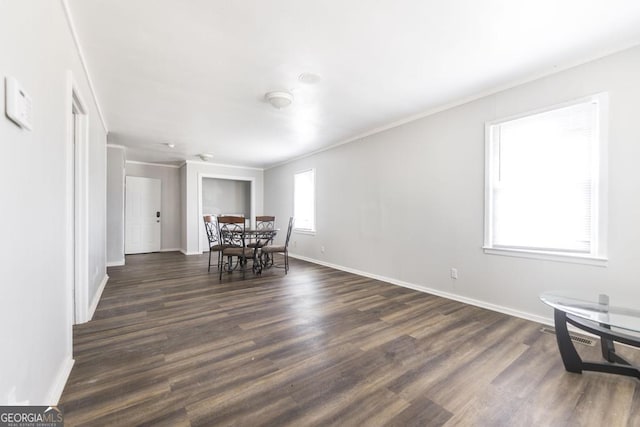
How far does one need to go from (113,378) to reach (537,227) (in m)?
3.76

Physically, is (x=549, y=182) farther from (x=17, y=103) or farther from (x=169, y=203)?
(x=169, y=203)

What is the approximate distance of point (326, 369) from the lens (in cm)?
184

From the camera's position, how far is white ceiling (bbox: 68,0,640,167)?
5.97 feet

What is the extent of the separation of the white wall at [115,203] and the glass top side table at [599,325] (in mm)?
6404

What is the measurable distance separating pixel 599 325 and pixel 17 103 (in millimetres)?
3211

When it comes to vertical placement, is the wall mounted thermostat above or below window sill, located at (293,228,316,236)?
above

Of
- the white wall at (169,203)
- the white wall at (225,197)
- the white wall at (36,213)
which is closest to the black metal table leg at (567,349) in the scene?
the white wall at (36,213)

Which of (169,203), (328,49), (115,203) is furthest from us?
(169,203)

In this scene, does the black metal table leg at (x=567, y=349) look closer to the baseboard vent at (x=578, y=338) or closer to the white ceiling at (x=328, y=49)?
the baseboard vent at (x=578, y=338)

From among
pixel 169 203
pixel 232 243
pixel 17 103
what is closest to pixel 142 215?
pixel 169 203

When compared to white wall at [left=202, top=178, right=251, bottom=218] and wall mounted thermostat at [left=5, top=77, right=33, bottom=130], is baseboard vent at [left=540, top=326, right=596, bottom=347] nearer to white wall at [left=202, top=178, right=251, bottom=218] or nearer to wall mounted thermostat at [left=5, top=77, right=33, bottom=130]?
wall mounted thermostat at [left=5, top=77, right=33, bottom=130]

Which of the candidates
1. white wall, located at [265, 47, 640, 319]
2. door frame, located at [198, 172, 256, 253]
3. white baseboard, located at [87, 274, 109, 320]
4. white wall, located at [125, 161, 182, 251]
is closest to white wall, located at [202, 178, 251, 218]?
door frame, located at [198, 172, 256, 253]

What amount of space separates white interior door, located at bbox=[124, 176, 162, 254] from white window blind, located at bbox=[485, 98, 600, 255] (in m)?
7.36

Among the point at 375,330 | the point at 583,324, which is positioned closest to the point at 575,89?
the point at 583,324
